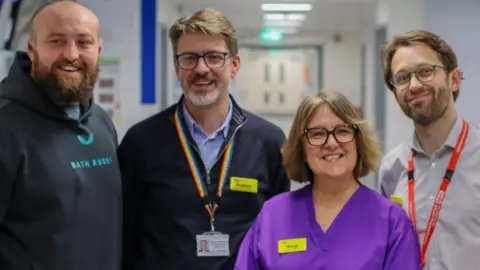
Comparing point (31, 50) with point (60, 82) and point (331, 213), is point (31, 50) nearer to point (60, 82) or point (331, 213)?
point (60, 82)

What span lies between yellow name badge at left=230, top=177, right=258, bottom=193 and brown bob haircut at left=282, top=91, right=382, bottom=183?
0.19 m

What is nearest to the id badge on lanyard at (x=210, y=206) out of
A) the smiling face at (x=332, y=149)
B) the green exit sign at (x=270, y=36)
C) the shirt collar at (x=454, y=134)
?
the smiling face at (x=332, y=149)

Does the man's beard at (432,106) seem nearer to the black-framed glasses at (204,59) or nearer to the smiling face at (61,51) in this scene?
the black-framed glasses at (204,59)

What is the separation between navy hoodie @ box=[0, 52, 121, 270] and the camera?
1.69m

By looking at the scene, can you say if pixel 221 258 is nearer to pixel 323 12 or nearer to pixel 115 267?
pixel 115 267

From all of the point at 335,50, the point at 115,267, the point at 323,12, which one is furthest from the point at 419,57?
the point at 335,50

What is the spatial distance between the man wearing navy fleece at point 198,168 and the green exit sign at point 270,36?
21.7 feet

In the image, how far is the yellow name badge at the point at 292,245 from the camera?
67.5 inches

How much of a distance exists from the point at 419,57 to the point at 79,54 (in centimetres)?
128

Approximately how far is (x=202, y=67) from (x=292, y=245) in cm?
76

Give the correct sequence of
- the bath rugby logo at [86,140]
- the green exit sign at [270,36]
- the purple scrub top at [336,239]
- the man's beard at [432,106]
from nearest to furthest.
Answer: the purple scrub top at [336,239] < the bath rugby logo at [86,140] < the man's beard at [432,106] < the green exit sign at [270,36]

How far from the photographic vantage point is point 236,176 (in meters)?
2.07

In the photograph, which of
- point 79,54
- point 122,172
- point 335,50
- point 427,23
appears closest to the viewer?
point 79,54

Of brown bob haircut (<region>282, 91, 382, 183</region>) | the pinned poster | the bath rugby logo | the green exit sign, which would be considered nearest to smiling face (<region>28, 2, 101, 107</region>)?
the bath rugby logo
